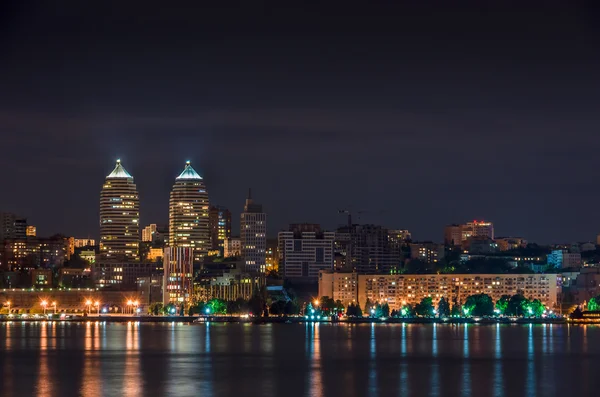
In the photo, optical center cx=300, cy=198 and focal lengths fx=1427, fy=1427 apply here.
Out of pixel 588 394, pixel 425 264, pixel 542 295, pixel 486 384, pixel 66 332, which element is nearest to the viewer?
pixel 588 394

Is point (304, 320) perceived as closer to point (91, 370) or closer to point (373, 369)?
point (373, 369)

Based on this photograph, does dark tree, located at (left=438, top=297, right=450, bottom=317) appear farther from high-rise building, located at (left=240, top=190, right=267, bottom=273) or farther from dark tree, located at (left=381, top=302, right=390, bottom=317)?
high-rise building, located at (left=240, top=190, right=267, bottom=273)

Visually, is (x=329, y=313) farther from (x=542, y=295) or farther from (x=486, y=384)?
(x=486, y=384)

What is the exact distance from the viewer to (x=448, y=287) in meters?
170

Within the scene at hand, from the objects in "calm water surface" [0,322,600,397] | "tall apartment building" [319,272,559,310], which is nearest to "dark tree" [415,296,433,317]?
"tall apartment building" [319,272,559,310]

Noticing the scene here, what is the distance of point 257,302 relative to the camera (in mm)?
156875

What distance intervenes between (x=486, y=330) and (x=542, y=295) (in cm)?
4373

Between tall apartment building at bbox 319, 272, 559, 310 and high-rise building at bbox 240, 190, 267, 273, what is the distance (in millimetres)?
22496

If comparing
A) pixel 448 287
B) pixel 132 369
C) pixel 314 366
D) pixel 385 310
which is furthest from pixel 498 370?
pixel 448 287

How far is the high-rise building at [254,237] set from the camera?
193875mm

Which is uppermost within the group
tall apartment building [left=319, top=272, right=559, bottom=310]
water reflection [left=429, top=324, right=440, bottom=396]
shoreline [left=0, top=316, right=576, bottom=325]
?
tall apartment building [left=319, top=272, right=559, bottom=310]

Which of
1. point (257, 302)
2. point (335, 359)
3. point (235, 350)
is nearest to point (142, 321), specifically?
point (257, 302)

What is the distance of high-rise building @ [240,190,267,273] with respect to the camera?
19388 cm

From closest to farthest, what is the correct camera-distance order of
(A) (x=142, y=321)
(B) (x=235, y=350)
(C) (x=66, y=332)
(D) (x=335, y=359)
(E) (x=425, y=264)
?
(D) (x=335, y=359) → (B) (x=235, y=350) → (C) (x=66, y=332) → (A) (x=142, y=321) → (E) (x=425, y=264)
